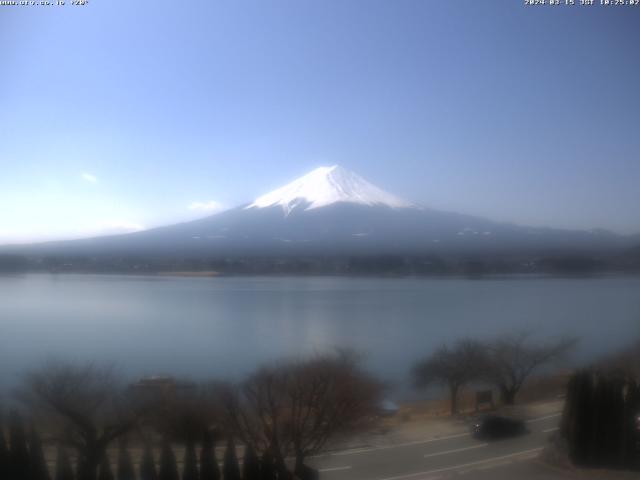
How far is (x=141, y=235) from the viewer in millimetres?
2385

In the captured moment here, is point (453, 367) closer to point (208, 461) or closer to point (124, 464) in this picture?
point (208, 461)

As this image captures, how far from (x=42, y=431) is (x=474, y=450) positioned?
191cm

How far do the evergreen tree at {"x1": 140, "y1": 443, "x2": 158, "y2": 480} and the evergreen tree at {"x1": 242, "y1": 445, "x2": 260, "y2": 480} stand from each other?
1.23 ft

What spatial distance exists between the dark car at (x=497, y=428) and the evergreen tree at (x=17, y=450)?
1994 millimetres

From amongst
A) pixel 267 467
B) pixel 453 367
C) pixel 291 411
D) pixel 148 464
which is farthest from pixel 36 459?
pixel 453 367

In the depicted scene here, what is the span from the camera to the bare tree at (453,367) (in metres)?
2.24

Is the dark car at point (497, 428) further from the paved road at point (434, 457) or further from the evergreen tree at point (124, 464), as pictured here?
the evergreen tree at point (124, 464)

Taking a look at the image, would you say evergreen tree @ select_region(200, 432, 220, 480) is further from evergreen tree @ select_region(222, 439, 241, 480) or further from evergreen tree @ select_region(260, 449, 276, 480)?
evergreen tree @ select_region(260, 449, 276, 480)

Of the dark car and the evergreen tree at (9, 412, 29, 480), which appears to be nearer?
the evergreen tree at (9, 412, 29, 480)

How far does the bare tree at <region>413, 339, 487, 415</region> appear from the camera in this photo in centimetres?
224

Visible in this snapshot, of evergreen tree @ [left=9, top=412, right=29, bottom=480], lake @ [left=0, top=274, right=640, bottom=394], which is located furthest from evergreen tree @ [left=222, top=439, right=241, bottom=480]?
evergreen tree @ [left=9, top=412, right=29, bottom=480]

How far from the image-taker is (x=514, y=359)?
7.80ft

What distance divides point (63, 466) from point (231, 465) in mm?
714

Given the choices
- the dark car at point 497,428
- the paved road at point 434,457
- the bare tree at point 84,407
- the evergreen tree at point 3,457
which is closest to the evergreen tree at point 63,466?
the bare tree at point 84,407
